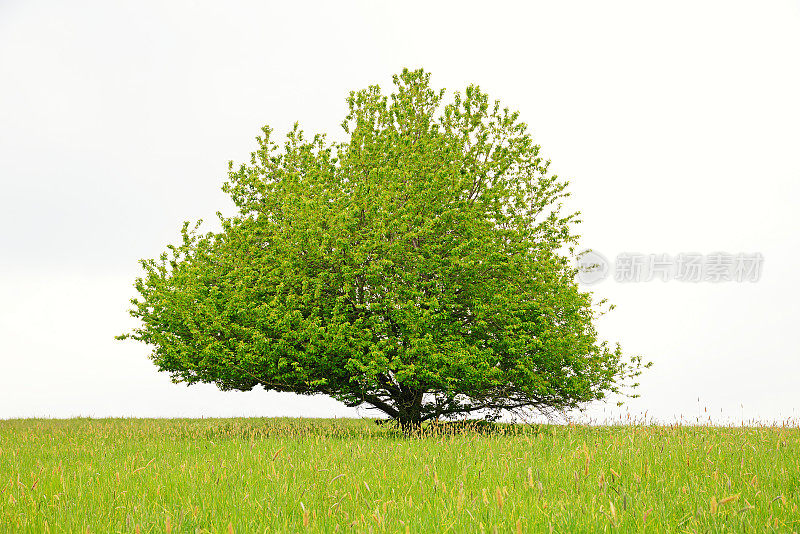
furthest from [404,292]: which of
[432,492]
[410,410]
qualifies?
[432,492]

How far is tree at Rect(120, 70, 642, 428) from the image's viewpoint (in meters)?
16.7

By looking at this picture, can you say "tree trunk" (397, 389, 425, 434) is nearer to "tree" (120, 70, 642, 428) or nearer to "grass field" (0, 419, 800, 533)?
"tree" (120, 70, 642, 428)

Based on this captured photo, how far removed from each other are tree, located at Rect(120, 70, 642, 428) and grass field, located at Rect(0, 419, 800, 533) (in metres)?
4.66

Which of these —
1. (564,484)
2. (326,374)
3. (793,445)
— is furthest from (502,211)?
(564,484)

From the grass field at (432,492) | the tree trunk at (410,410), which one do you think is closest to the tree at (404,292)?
the tree trunk at (410,410)

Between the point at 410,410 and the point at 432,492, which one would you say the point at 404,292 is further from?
the point at 432,492

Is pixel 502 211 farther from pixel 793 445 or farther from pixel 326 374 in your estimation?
pixel 793 445

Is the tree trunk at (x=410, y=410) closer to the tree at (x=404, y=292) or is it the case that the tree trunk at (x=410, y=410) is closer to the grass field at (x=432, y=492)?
the tree at (x=404, y=292)

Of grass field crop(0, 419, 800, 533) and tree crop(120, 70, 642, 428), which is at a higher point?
tree crop(120, 70, 642, 428)

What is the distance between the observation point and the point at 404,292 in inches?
671

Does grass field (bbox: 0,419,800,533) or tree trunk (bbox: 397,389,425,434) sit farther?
tree trunk (bbox: 397,389,425,434)

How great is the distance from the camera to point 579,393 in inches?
687

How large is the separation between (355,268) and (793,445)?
11.9 meters

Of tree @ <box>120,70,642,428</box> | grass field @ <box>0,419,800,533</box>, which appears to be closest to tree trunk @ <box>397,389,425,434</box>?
tree @ <box>120,70,642,428</box>
